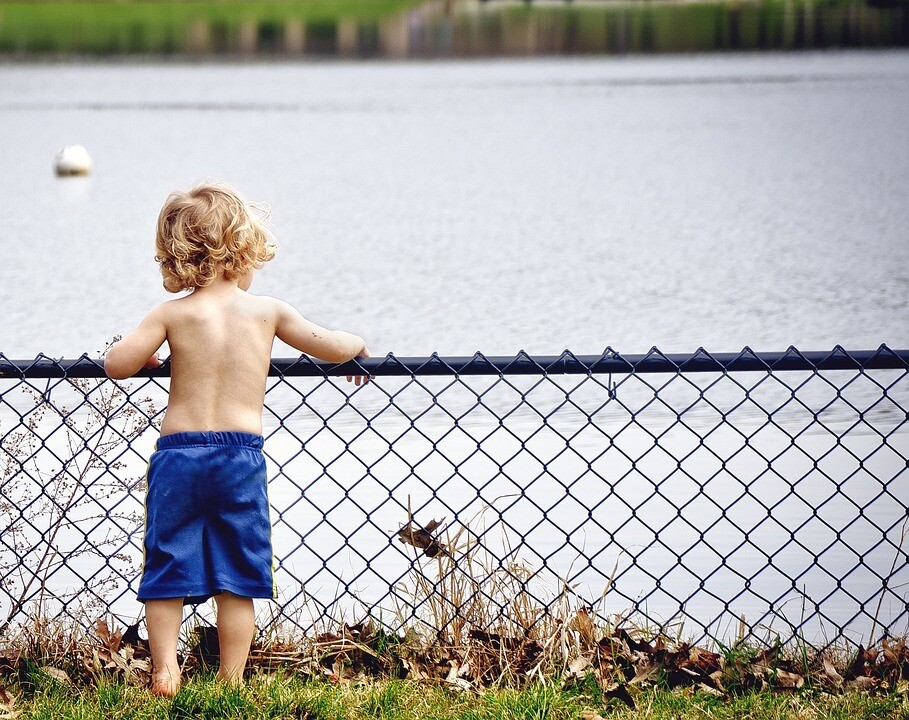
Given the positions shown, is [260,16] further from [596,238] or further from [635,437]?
[635,437]

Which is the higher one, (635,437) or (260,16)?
(260,16)

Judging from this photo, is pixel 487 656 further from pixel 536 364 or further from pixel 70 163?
pixel 70 163

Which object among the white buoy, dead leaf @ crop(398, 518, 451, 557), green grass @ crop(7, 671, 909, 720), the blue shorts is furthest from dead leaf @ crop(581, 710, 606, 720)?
the white buoy

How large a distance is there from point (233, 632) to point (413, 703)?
17.7 inches

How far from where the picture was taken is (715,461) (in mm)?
5758

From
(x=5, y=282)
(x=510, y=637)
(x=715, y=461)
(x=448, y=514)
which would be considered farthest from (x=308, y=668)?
(x=5, y=282)

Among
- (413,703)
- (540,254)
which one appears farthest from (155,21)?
(413,703)

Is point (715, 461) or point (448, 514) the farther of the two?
point (715, 461)

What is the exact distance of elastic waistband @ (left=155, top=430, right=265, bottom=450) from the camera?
301 centimetres

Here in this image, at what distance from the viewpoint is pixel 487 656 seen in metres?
3.42

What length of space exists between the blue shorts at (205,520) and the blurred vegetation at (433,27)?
58.0m

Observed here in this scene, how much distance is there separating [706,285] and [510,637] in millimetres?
7597

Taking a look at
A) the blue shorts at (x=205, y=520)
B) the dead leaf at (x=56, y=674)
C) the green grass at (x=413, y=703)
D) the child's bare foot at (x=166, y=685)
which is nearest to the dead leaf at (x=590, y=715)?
the green grass at (x=413, y=703)

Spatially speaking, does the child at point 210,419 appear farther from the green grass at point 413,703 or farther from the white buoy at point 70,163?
the white buoy at point 70,163
